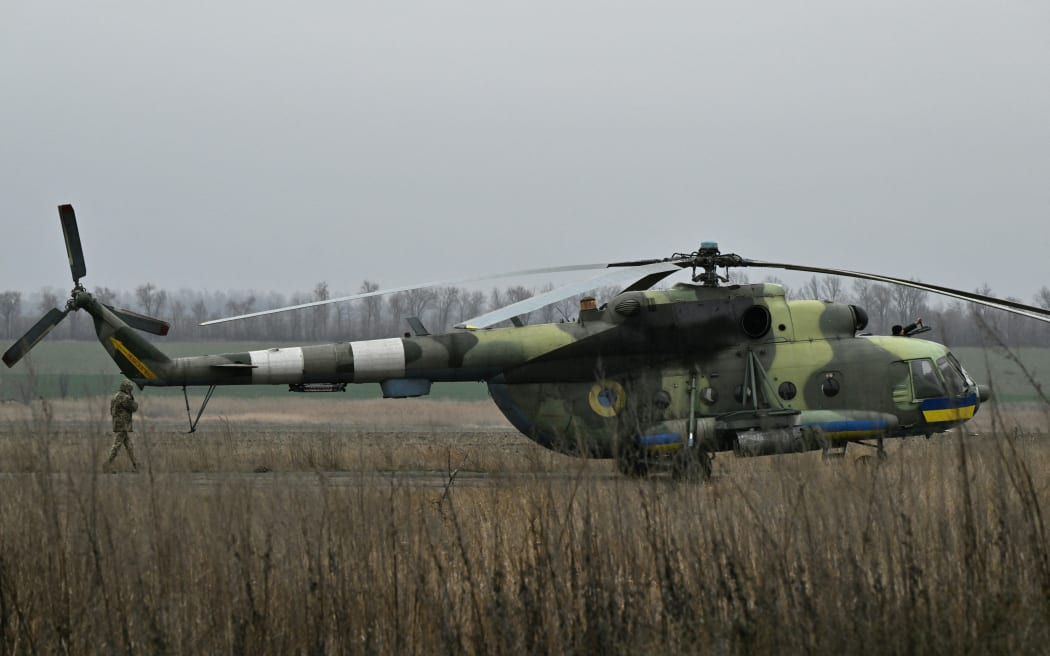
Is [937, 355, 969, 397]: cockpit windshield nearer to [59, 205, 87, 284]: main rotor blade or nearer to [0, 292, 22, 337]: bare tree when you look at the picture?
[59, 205, 87, 284]: main rotor blade

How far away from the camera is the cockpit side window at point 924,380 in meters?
13.2

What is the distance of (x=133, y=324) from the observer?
12.5 meters

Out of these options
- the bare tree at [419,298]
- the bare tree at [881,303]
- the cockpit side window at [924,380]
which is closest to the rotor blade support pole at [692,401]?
the cockpit side window at [924,380]

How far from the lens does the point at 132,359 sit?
12.2 meters

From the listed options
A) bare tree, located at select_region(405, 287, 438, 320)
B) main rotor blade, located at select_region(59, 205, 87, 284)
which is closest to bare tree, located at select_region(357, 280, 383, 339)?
bare tree, located at select_region(405, 287, 438, 320)

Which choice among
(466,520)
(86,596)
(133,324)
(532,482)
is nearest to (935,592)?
(532,482)

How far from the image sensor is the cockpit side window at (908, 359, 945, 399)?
13.2 meters

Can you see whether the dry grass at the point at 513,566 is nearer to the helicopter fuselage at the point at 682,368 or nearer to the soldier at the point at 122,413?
the helicopter fuselage at the point at 682,368

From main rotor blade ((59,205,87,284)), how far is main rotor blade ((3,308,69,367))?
57 cm

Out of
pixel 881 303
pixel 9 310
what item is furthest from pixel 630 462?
pixel 9 310

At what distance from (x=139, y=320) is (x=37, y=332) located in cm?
118

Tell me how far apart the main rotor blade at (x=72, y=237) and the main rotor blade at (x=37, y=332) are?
574 mm

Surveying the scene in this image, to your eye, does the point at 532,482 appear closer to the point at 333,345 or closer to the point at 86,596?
the point at 86,596

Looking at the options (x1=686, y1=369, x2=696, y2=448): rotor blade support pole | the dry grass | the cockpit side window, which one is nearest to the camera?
the dry grass
